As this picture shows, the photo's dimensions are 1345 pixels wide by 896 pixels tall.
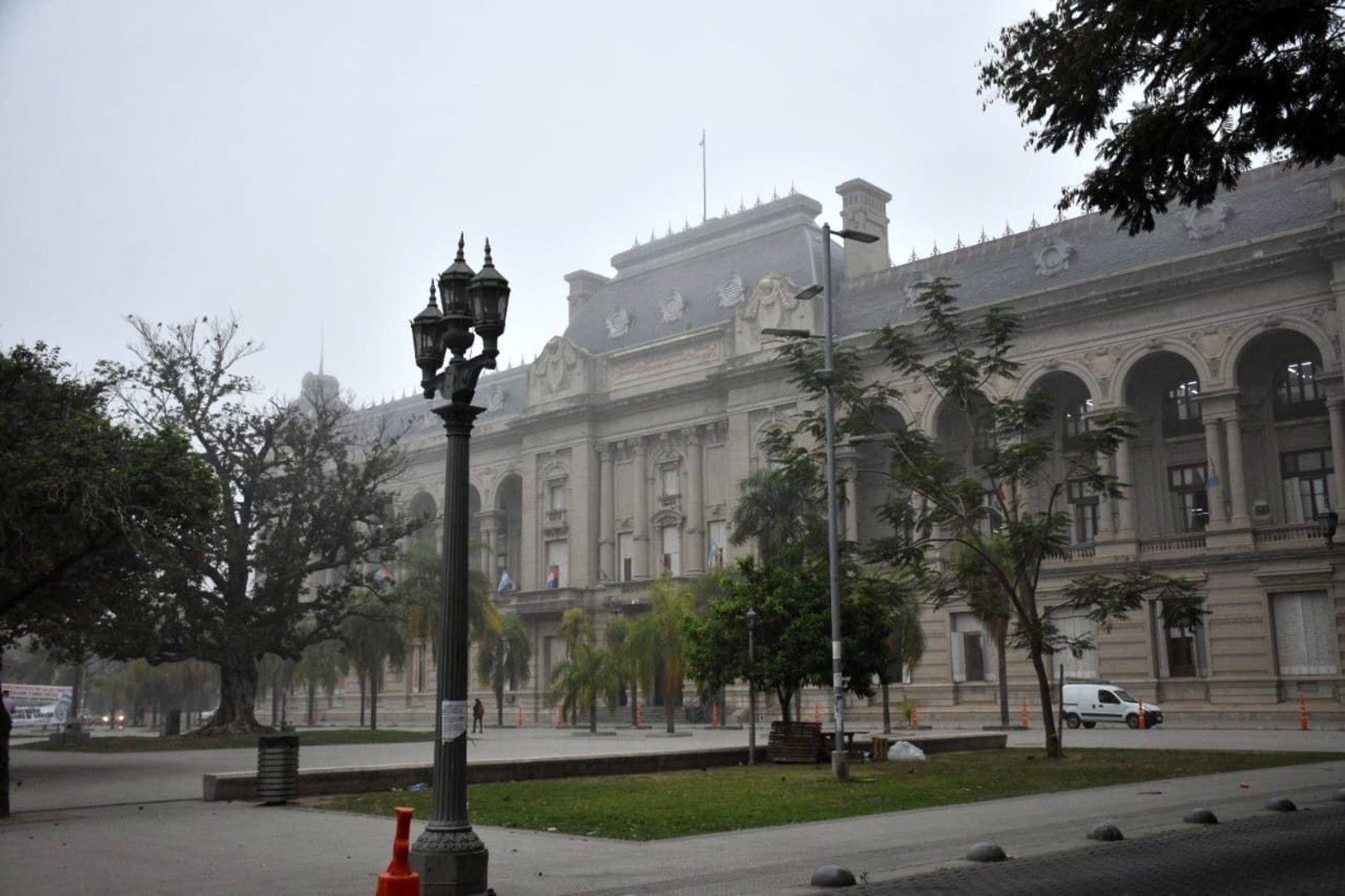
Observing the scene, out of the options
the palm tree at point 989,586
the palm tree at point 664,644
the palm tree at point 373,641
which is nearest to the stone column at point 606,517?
the palm tree at point 373,641

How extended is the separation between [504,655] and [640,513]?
12158mm

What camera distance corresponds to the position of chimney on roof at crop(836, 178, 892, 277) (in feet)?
221

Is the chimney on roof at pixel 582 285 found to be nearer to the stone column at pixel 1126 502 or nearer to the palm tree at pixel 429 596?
the palm tree at pixel 429 596

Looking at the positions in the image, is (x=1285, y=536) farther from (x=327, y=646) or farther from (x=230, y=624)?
(x=327, y=646)

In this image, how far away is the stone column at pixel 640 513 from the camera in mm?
71688

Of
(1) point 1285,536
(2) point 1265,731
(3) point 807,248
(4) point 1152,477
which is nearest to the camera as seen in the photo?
(2) point 1265,731

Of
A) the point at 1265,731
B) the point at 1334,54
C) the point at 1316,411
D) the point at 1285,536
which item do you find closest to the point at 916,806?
the point at 1334,54

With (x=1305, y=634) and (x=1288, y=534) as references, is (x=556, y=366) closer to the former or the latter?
(x=1288, y=534)

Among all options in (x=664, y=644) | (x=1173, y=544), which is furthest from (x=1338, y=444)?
(x=664, y=644)

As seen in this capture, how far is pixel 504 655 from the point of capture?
66.0 m

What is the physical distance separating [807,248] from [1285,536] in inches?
1184

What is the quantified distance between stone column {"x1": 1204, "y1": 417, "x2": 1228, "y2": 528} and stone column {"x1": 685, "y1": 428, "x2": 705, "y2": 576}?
90.1 feet

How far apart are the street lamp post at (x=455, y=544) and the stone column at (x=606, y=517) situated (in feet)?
202

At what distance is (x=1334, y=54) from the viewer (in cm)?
1427
